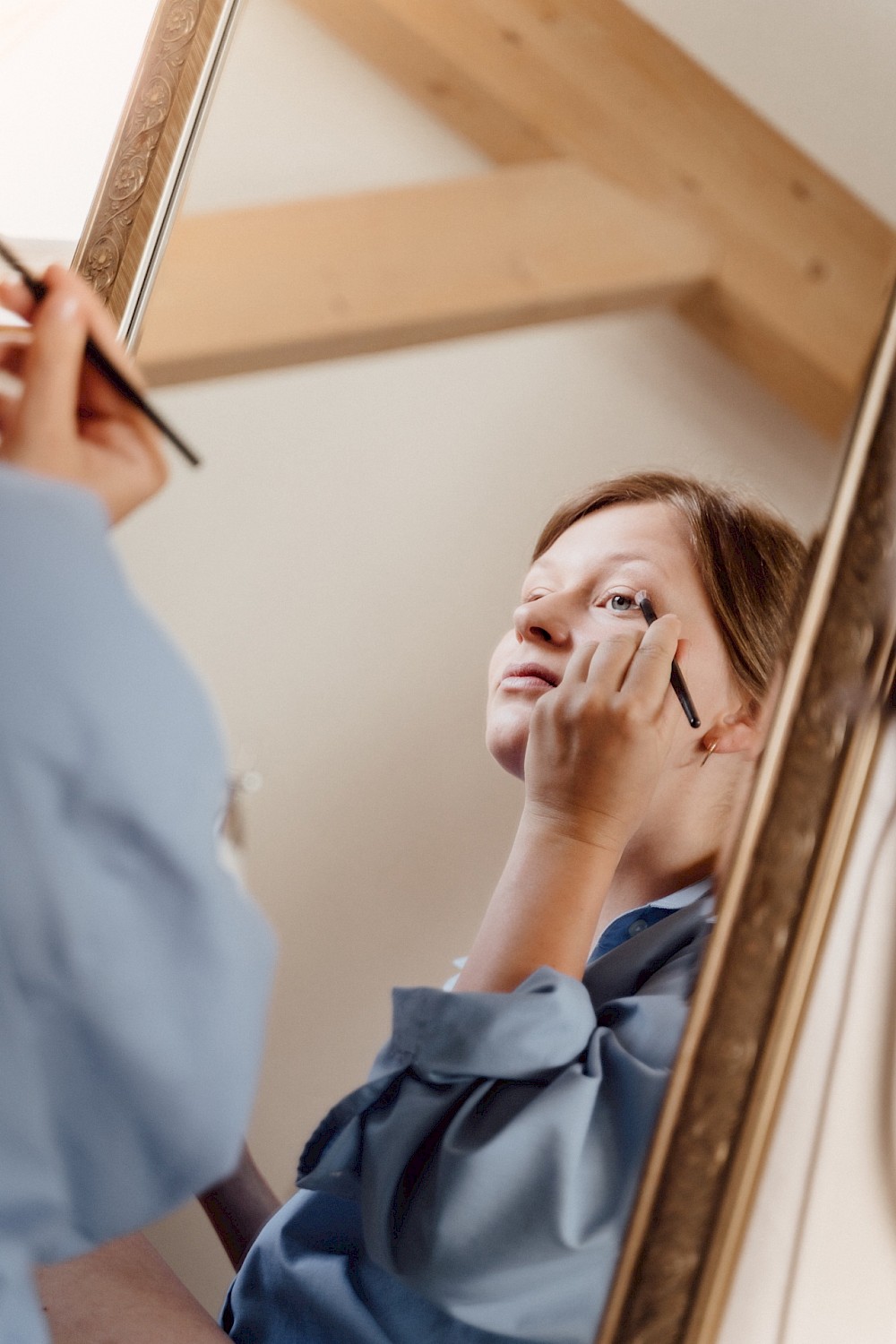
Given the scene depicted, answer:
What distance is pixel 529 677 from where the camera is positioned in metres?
0.45

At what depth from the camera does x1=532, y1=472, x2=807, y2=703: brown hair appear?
1.46ft

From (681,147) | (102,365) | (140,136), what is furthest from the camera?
(140,136)

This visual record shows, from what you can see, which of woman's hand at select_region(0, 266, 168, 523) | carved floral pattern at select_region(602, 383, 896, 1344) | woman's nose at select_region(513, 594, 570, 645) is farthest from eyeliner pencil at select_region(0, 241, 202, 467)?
carved floral pattern at select_region(602, 383, 896, 1344)

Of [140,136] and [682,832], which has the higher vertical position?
[140,136]

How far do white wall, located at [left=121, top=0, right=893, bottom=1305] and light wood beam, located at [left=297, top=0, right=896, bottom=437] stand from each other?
2cm

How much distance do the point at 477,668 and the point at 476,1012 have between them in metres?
0.14

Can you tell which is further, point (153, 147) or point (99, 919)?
point (153, 147)

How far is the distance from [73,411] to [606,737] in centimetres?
23

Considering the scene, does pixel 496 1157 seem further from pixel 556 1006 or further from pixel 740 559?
pixel 740 559

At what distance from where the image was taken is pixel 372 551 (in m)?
0.49

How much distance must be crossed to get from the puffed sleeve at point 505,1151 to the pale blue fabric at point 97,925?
11 centimetres

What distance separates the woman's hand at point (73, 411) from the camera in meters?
0.34

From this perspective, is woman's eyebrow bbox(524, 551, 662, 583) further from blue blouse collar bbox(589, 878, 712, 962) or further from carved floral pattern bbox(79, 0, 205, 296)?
carved floral pattern bbox(79, 0, 205, 296)

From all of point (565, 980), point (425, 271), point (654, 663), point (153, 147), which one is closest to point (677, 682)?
point (654, 663)
